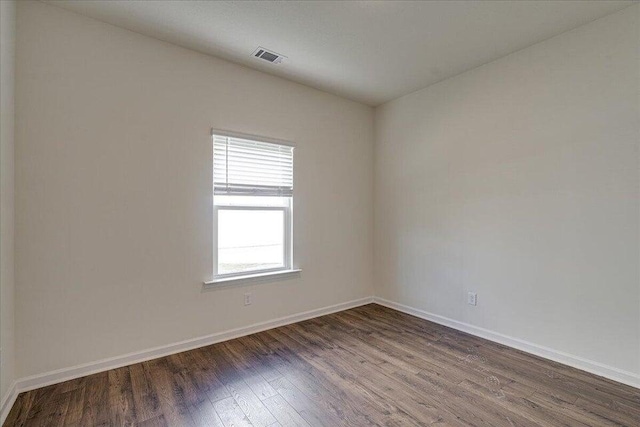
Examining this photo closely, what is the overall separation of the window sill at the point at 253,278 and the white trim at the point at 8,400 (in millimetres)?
1367

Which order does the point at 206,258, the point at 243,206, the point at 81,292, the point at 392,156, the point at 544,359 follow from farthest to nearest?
1. the point at 392,156
2. the point at 243,206
3. the point at 206,258
4. the point at 544,359
5. the point at 81,292

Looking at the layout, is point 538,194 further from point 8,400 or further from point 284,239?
point 8,400

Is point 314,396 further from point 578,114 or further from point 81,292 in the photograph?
point 578,114

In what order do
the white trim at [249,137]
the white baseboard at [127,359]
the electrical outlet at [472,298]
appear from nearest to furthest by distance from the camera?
the white baseboard at [127,359]
the white trim at [249,137]
the electrical outlet at [472,298]

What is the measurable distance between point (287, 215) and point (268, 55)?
1.63 meters

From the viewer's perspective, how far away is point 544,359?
8.52 ft

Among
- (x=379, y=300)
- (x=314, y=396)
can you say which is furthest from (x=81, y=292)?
(x=379, y=300)

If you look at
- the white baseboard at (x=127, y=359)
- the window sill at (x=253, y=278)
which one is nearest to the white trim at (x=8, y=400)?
the white baseboard at (x=127, y=359)

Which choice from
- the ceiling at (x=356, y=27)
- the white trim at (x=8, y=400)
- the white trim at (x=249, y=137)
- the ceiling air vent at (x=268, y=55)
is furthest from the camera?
the white trim at (x=249, y=137)

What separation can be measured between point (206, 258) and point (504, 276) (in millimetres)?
2848

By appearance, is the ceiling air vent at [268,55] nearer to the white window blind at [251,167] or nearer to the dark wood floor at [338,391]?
the white window blind at [251,167]

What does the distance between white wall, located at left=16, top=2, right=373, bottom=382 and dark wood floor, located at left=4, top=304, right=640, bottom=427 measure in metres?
0.35

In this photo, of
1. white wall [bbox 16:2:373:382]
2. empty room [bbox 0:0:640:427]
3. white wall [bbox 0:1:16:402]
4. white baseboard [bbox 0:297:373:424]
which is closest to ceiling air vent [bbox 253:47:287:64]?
empty room [bbox 0:0:640:427]

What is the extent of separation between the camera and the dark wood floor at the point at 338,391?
1.86 metres
